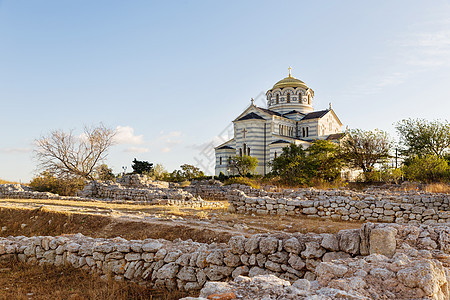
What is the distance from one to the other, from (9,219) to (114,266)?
419 inches

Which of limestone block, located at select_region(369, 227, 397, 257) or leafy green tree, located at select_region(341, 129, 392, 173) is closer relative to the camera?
Result: limestone block, located at select_region(369, 227, 397, 257)

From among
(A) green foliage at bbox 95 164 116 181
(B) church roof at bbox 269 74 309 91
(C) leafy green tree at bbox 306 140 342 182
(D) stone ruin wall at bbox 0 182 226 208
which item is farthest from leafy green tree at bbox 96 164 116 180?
(B) church roof at bbox 269 74 309 91

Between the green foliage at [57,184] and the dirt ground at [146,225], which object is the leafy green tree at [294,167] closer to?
the dirt ground at [146,225]

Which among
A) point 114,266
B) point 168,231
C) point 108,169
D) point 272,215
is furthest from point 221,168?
point 114,266

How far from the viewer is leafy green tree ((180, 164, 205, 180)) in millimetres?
38469

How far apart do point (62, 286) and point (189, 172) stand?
33.0 m

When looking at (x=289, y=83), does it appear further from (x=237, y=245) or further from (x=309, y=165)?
(x=237, y=245)

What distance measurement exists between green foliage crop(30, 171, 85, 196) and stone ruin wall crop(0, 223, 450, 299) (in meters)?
20.6

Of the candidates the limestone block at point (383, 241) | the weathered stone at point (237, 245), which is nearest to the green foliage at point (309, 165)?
the weathered stone at point (237, 245)

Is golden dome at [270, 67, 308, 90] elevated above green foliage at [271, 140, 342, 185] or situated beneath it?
elevated above

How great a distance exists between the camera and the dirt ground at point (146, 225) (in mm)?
9695

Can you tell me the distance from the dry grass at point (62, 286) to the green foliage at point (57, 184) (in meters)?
20.1

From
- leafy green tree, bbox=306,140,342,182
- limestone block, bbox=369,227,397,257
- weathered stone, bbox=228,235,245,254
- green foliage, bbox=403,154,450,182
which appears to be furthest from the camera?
leafy green tree, bbox=306,140,342,182

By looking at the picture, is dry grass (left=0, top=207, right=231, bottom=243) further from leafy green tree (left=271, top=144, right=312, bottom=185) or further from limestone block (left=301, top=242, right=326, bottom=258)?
leafy green tree (left=271, top=144, right=312, bottom=185)
